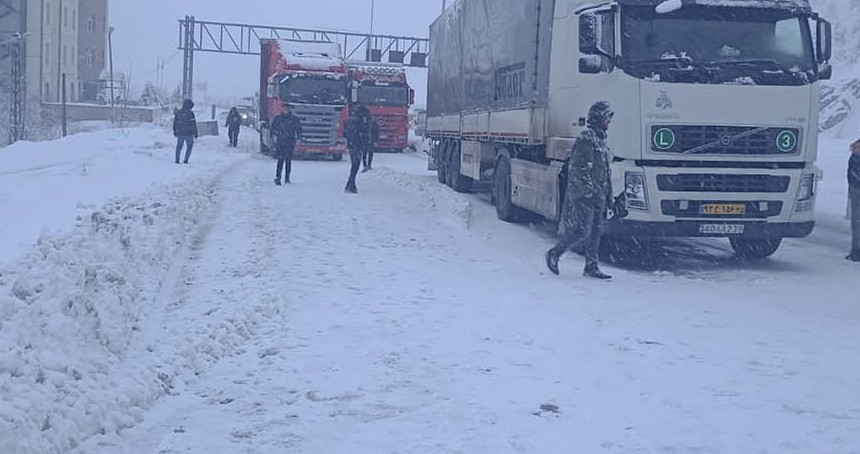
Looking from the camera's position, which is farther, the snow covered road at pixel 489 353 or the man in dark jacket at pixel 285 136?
the man in dark jacket at pixel 285 136

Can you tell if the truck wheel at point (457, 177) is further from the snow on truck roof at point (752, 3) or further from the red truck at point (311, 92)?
the red truck at point (311, 92)

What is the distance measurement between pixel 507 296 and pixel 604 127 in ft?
7.18

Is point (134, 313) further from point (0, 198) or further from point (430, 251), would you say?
point (0, 198)

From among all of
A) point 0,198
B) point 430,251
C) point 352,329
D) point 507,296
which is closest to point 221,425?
point 352,329

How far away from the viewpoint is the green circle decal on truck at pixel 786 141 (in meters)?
11.4

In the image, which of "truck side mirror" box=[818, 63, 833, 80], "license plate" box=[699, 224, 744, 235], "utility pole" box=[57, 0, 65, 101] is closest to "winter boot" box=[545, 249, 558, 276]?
"license plate" box=[699, 224, 744, 235]

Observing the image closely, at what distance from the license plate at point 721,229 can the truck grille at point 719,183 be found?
1.33ft

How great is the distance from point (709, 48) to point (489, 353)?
5634mm

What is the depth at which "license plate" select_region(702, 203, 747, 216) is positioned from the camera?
11414 millimetres

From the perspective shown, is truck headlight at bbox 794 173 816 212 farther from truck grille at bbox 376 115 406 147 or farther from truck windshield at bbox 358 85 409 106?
truck grille at bbox 376 115 406 147

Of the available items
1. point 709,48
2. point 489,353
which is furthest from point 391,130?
point 489,353

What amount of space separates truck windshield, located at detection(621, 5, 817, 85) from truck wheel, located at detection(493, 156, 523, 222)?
497 centimetres

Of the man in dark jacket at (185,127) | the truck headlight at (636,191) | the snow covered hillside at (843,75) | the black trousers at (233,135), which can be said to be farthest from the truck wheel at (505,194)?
the black trousers at (233,135)

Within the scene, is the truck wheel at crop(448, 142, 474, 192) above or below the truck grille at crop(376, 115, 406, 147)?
below
